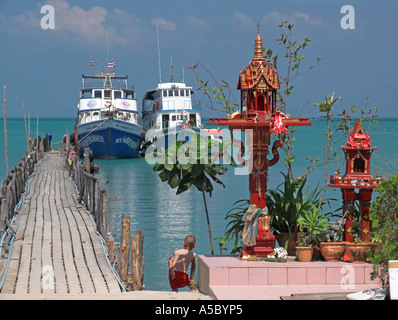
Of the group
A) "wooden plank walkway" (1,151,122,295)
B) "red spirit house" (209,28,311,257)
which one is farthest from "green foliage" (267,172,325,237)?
"wooden plank walkway" (1,151,122,295)

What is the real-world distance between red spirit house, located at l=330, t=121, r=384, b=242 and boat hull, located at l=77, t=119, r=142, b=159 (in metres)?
47.8

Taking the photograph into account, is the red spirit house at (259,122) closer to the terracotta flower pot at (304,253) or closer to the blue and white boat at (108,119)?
the terracotta flower pot at (304,253)

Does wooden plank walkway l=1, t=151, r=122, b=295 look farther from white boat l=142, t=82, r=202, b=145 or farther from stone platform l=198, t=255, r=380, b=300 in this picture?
white boat l=142, t=82, r=202, b=145

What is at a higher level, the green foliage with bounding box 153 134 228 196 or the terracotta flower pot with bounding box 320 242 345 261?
the green foliage with bounding box 153 134 228 196

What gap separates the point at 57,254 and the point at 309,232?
5867mm

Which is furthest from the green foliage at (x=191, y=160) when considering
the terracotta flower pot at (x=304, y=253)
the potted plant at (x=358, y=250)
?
the potted plant at (x=358, y=250)

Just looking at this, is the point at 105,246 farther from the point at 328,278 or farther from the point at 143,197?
the point at 143,197

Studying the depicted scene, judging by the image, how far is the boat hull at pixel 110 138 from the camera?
5941cm

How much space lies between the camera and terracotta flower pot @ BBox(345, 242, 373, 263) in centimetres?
1088

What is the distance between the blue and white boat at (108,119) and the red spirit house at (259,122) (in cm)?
4602

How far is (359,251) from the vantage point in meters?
10.9

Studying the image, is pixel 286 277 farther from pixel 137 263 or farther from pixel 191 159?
pixel 137 263

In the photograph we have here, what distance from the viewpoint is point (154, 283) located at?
1970 cm
